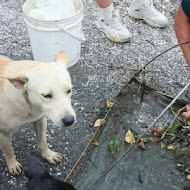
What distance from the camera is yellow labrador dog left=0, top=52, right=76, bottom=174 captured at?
1.85m

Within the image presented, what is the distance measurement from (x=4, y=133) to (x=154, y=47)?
220 centimetres

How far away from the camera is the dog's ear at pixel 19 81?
1850mm

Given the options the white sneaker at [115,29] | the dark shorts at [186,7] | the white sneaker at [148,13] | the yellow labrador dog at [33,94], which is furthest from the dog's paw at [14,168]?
the white sneaker at [148,13]

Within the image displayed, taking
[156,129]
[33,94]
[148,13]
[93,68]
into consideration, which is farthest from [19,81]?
[148,13]

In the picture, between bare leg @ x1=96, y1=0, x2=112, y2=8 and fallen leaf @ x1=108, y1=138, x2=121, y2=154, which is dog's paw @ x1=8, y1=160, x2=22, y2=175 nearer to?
fallen leaf @ x1=108, y1=138, x2=121, y2=154

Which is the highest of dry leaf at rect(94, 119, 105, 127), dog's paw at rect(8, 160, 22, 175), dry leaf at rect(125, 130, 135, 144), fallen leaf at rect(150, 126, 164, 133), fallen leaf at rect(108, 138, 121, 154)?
fallen leaf at rect(150, 126, 164, 133)

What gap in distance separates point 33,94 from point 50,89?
142mm

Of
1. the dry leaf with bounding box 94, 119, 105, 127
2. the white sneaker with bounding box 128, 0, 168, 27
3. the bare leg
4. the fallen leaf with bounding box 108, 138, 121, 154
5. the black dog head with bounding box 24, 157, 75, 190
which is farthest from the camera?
the white sneaker with bounding box 128, 0, 168, 27

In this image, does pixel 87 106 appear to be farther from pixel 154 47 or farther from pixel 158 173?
pixel 154 47

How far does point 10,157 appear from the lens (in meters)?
2.46

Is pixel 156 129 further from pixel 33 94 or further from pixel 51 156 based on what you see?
pixel 33 94

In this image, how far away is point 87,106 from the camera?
304 cm

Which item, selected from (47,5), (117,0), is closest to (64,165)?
(47,5)

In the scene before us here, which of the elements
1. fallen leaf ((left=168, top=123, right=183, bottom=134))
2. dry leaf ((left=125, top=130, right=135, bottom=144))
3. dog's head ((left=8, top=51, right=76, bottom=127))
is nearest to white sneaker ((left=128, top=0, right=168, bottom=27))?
fallen leaf ((left=168, top=123, right=183, bottom=134))
